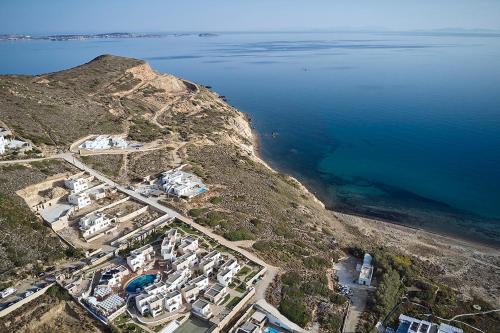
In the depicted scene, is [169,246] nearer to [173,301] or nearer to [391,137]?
[173,301]

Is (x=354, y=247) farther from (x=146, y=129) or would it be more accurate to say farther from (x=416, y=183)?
(x=146, y=129)

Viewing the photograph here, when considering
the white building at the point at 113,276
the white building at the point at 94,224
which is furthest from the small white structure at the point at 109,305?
the white building at the point at 94,224

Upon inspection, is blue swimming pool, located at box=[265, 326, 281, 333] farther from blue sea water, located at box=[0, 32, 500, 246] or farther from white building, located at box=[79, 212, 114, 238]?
blue sea water, located at box=[0, 32, 500, 246]

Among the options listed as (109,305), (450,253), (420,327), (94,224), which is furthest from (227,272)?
(450,253)

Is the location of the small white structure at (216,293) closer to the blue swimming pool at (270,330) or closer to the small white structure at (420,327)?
the blue swimming pool at (270,330)

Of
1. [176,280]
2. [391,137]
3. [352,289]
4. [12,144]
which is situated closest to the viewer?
[176,280]

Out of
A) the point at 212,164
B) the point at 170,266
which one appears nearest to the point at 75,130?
the point at 212,164

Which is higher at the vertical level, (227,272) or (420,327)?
(227,272)
